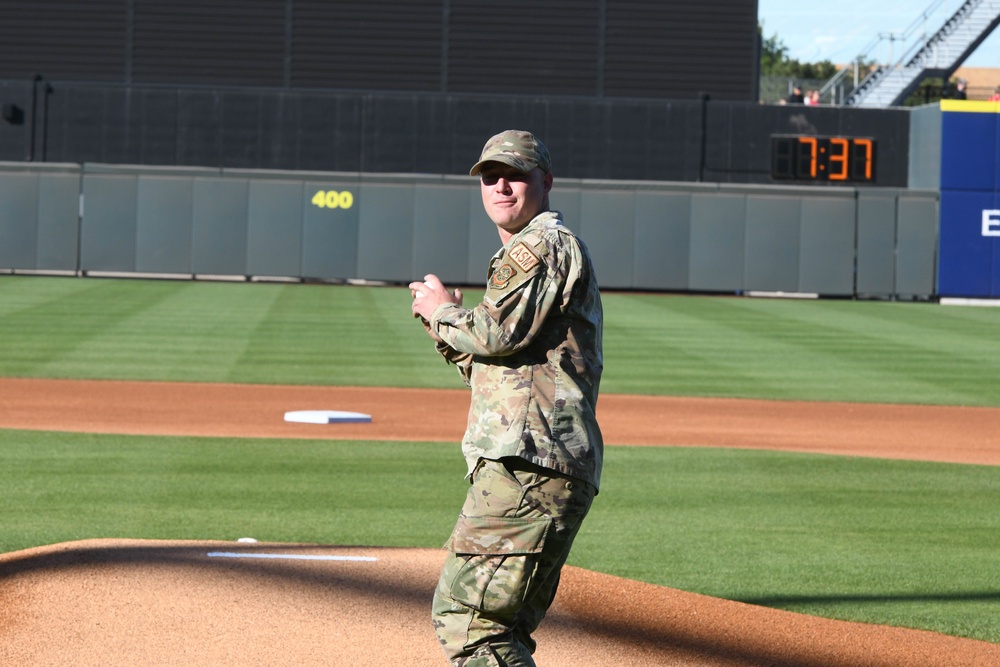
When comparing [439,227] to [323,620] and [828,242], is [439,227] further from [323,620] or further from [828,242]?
[323,620]

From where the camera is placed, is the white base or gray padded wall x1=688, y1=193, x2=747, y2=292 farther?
gray padded wall x1=688, y1=193, x2=747, y2=292

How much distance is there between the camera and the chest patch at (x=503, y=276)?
409cm

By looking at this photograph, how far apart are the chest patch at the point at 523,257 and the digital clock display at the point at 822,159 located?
32706 mm

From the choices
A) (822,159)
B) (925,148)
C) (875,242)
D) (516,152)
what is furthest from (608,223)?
(516,152)

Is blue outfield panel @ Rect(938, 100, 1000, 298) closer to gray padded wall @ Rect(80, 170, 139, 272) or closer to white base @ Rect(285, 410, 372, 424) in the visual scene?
gray padded wall @ Rect(80, 170, 139, 272)

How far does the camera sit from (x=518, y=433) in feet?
13.3

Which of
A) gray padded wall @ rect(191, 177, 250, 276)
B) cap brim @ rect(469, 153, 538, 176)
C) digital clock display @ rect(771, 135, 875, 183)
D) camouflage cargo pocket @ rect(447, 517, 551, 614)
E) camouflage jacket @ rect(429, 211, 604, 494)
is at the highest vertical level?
digital clock display @ rect(771, 135, 875, 183)

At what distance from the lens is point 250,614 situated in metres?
6.26

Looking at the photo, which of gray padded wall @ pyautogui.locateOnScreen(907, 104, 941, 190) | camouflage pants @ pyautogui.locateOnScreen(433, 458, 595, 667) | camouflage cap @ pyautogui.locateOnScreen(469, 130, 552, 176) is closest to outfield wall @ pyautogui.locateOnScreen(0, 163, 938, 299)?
gray padded wall @ pyautogui.locateOnScreen(907, 104, 941, 190)

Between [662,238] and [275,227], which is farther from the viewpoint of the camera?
[662,238]

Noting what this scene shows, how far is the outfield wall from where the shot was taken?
35000 mm

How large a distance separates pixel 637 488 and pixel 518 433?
6.72 m

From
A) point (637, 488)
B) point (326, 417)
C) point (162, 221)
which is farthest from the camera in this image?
point (162, 221)

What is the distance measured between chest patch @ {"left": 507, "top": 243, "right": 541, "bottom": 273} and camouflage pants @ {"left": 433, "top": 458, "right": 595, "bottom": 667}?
0.61 meters
